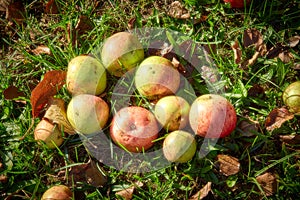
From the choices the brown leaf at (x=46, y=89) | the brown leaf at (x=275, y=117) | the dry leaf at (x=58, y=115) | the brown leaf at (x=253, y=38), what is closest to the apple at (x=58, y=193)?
the dry leaf at (x=58, y=115)

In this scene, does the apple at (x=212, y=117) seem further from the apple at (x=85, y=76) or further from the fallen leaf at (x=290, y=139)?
the apple at (x=85, y=76)

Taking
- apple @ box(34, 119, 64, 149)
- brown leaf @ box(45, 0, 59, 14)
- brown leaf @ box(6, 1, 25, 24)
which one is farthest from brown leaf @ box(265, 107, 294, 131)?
brown leaf @ box(6, 1, 25, 24)

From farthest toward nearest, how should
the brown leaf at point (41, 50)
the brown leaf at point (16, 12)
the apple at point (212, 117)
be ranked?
the brown leaf at point (16, 12) → the brown leaf at point (41, 50) → the apple at point (212, 117)

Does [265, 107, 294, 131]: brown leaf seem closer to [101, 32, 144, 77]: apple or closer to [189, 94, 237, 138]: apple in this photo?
[189, 94, 237, 138]: apple

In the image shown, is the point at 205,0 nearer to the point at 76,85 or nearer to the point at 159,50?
the point at 159,50

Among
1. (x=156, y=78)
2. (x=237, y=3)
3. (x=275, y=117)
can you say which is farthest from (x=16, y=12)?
(x=275, y=117)

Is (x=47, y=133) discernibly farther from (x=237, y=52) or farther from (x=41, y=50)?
(x=237, y=52)

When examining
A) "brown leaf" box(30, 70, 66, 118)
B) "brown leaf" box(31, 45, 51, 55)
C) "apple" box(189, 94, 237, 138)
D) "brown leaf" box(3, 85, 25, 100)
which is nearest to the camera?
"apple" box(189, 94, 237, 138)

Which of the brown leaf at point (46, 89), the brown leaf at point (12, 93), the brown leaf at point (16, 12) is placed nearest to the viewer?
the brown leaf at point (46, 89)
